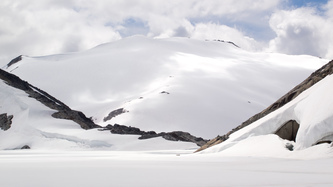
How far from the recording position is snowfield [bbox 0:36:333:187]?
10156 millimetres

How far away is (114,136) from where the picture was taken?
158 ft

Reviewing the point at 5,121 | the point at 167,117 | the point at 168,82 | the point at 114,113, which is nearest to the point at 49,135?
the point at 5,121

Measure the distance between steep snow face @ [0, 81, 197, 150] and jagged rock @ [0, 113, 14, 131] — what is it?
1.35ft

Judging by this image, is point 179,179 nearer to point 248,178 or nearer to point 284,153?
point 248,178

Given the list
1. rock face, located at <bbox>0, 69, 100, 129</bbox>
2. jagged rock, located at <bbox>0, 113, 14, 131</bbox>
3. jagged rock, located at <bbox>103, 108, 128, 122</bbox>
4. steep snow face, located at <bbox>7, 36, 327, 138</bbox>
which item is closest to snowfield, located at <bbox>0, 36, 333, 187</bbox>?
steep snow face, located at <bbox>7, 36, 327, 138</bbox>

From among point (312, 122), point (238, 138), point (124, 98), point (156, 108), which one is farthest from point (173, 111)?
point (312, 122)

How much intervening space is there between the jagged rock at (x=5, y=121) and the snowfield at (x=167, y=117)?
64cm

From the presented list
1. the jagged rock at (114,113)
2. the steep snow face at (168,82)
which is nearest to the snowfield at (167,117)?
the steep snow face at (168,82)

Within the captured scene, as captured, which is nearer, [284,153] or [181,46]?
[284,153]

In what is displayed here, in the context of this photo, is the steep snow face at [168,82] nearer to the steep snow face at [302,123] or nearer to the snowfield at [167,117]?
the snowfield at [167,117]

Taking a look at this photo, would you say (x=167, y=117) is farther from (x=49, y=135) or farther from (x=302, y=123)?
(x=302, y=123)

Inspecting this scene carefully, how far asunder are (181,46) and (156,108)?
7899 cm

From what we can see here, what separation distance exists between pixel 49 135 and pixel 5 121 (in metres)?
7.70

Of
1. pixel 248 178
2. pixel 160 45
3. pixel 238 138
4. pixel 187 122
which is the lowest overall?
pixel 248 178
